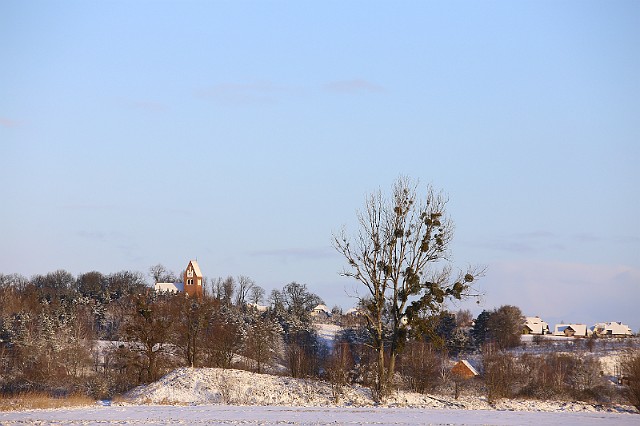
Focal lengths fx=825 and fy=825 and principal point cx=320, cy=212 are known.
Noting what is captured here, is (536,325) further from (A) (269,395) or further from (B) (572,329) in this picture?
(A) (269,395)

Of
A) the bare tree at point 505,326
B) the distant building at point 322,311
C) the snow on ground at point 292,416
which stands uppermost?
the distant building at point 322,311

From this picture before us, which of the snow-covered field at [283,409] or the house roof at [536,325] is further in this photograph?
the house roof at [536,325]

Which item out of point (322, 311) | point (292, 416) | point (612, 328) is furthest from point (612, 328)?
Result: point (292, 416)

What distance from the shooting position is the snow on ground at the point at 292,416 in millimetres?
23781

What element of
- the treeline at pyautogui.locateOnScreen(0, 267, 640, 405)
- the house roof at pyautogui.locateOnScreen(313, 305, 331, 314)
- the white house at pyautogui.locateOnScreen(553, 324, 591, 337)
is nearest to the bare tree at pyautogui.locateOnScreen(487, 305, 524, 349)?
the treeline at pyautogui.locateOnScreen(0, 267, 640, 405)

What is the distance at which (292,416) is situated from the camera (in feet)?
84.0

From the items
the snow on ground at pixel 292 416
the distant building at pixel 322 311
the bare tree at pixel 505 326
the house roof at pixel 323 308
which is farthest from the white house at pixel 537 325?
the snow on ground at pixel 292 416

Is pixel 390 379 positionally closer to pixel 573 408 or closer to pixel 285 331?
pixel 573 408

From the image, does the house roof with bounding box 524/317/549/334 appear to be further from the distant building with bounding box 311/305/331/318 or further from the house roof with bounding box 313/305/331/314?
the house roof with bounding box 313/305/331/314

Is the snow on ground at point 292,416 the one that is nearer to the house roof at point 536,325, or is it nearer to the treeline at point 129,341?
the treeline at point 129,341

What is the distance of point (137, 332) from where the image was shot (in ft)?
150

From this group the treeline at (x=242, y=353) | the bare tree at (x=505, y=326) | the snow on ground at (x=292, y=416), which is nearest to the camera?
the snow on ground at (x=292, y=416)

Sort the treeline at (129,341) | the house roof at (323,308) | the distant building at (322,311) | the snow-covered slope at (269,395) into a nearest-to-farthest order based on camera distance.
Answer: the snow-covered slope at (269,395), the treeline at (129,341), the distant building at (322,311), the house roof at (323,308)

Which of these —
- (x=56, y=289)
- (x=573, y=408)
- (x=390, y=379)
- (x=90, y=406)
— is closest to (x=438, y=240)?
(x=390, y=379)
